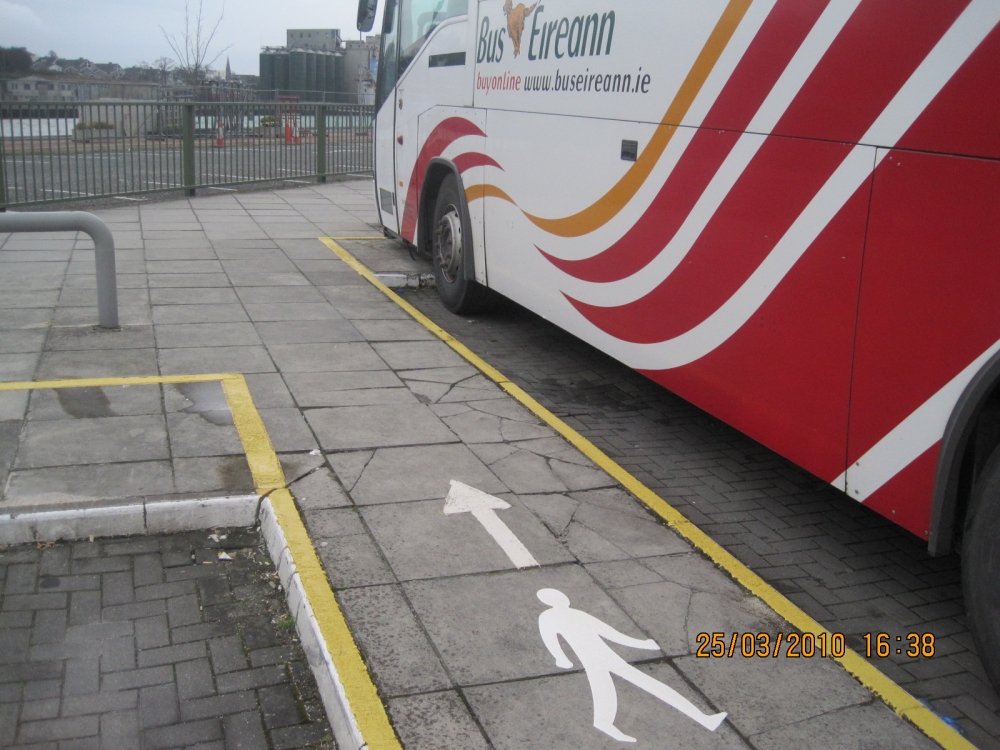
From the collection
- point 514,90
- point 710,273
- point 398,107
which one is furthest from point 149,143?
point 710,273

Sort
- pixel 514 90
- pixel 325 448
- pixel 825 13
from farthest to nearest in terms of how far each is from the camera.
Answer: pixel 514 90
pixel 325 448
pixel 825 13

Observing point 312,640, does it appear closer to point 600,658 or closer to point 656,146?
point 600,658

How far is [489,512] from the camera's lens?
4.48m

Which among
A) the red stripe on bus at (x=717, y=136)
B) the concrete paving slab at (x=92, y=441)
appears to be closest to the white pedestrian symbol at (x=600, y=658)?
the red stripe on bus at (x=717, y=136)

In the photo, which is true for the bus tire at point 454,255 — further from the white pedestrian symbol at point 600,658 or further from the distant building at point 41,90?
the distant building at point 41,90

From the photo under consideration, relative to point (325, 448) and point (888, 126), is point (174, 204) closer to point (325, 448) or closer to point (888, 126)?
point (325, 448)

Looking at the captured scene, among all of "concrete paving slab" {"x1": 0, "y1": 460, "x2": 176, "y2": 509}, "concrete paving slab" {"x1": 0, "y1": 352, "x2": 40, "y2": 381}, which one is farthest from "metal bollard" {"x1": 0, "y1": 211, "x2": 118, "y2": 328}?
"concrete paving slab" {"x1": 0, "y1": 460, "x2": 176, "y2": 509}

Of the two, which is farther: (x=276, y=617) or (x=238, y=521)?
(x=238, y=521)

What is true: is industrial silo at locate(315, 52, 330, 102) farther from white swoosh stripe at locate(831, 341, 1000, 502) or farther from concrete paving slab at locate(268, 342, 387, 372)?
white swoosh stripe at locate(831, 341, 1000, 502)

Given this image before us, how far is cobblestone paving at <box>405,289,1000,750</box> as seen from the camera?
3.56m

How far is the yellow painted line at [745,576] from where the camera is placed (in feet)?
10.4

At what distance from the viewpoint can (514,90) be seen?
6.71 meters

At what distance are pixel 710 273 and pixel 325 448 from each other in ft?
7.38

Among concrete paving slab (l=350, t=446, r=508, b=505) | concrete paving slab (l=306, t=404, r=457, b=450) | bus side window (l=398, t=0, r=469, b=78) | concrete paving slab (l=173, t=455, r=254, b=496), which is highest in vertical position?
bus side window (l=398, t=0, r=469, b=78)
